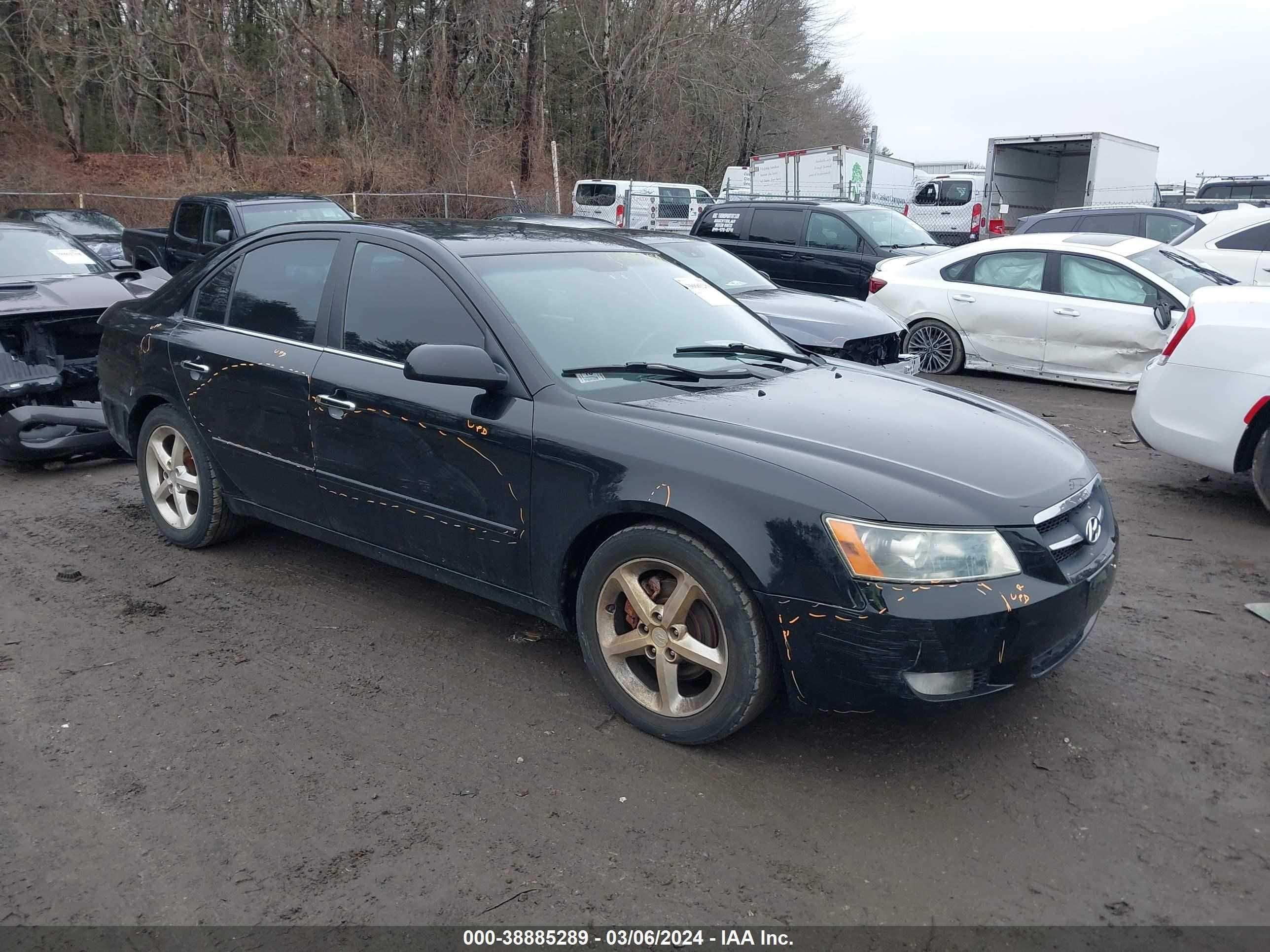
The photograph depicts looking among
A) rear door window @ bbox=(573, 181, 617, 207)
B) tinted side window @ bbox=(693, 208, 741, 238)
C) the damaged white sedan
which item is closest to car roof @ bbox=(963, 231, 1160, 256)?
the damaged white sedan

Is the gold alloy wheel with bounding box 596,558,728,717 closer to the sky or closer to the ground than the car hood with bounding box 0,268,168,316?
closer to the ground

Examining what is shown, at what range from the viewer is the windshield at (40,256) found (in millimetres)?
7285

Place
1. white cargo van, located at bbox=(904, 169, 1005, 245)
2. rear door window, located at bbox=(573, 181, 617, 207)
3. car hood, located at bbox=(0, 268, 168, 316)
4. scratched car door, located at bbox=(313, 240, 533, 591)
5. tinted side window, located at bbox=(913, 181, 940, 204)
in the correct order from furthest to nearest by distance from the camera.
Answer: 1. tinted side window, located at bbox=(913, 181, 940, 204)
2. white cargo van, located at bbox=(904, 169, 1005, 245)
3. rear door window, located at bbox=(573, 181, 617, 207)
4. car hood, located at bbox=(0, 268, 168, 316)
5. scratched car door, located at bbox=(313, 240, 533, 591)

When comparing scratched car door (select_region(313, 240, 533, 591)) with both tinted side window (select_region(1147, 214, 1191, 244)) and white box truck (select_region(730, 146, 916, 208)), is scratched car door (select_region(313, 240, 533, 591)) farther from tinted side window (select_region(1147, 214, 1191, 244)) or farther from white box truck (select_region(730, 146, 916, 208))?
white box truck (select_region(730, 146, 916, 208))

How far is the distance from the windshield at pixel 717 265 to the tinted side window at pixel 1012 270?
251cm

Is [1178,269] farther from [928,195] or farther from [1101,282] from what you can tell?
[928,195]

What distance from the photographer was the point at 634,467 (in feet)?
10.8

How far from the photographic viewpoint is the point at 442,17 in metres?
29.5

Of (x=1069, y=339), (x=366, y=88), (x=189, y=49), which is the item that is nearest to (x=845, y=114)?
(x=366, y=88)

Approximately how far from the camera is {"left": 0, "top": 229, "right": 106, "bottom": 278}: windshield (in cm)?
729

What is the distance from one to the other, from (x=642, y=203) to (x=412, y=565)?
20.8 metres

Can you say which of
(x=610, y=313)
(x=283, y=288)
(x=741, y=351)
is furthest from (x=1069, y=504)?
(x=283, y=288)

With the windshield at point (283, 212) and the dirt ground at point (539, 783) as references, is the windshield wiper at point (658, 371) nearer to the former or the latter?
the dirt ground at point (539, 783)

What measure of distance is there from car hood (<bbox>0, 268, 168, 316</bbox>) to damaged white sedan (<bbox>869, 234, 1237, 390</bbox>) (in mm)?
7187
